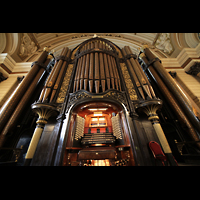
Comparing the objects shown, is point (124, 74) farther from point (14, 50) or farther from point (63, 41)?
point (63, 41)

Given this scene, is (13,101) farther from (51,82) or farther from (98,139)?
(98,139)

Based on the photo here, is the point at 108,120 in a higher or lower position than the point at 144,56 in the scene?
lower

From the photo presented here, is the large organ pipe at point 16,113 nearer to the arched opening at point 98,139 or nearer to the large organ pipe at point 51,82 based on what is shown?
the large organ pipe at point 51,82

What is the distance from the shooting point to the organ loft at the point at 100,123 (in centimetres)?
208

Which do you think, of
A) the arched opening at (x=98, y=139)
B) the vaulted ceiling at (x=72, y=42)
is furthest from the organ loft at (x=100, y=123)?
the vaulted ceiling at (x=72, y=42)

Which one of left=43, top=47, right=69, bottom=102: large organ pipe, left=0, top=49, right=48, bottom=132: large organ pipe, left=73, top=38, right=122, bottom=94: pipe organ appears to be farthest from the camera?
left=73, top=38, right=122, bottom=94: pipe organ

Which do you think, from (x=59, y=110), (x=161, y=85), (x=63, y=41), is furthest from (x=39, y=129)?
(x=63, y=41)

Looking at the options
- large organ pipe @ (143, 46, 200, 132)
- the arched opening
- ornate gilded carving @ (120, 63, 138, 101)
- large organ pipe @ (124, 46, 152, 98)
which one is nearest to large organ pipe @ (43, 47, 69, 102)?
the arched opening

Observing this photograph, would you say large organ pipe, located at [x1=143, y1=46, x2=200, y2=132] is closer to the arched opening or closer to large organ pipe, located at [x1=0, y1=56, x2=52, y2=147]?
the arched opening

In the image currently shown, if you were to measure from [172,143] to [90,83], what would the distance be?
324cm

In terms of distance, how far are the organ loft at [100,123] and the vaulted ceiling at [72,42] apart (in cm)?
269

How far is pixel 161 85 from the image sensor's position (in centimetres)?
344

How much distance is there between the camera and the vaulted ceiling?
493cm
